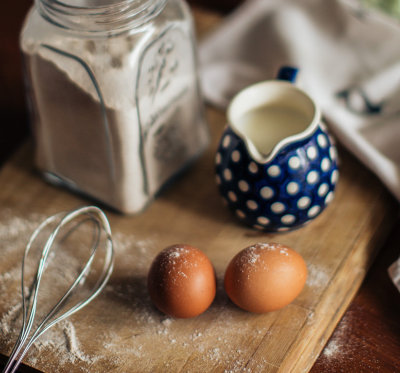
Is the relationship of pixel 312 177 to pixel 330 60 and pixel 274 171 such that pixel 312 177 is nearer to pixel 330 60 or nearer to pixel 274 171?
pixel 274 171

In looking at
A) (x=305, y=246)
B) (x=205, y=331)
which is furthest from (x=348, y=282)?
(x=205, y=331)

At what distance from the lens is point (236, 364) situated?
437 millimetres

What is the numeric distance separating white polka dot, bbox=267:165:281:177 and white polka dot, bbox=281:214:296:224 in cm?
6

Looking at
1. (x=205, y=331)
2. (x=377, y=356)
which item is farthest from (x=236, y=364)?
(x=377, y=356)

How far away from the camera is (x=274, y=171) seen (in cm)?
47

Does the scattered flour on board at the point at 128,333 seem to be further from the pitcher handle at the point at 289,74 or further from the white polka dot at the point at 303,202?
the pitcher handle at the point at 289,74

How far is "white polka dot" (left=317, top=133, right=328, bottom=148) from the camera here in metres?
0.48

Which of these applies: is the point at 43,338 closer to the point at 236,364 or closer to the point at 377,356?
the point at 236,364

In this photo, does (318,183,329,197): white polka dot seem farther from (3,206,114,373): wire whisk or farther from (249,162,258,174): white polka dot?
(3,206,114,373): wire whisk

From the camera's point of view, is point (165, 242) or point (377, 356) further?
point (165, 242)

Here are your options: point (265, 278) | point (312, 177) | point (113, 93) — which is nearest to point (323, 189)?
point (312, 177)

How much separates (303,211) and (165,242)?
0.18 metres

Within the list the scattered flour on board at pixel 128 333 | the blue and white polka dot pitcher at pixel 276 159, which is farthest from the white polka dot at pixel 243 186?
the scattered flour on board at pixel 128 333

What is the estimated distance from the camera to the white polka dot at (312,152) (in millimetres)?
473
